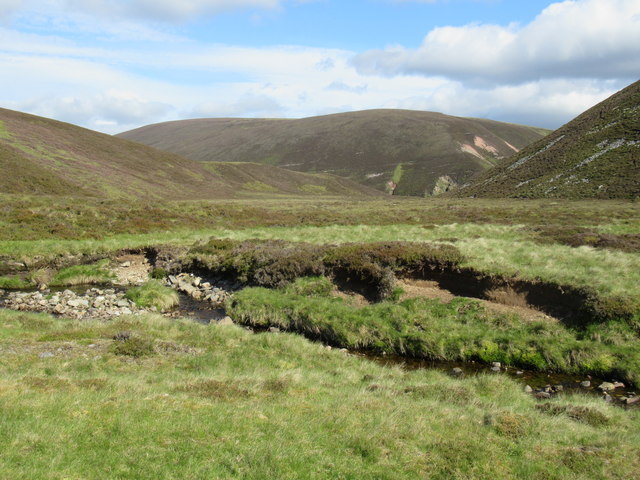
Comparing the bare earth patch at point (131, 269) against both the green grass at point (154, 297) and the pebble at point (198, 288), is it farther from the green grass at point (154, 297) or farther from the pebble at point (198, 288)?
the green grass at point (154, 297)

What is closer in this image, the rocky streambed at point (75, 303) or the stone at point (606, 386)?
the stone at point (606, 386)

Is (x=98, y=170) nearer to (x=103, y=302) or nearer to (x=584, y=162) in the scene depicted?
(x=103, y=302)

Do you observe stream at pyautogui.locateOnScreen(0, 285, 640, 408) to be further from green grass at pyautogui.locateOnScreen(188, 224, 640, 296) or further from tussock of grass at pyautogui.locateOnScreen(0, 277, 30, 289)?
tussock of grass at pyautogui.locateOnScreen(0, 277, 30, 289)

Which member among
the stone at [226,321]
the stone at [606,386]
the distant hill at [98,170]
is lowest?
the stone at [606,386]

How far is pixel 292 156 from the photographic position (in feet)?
616

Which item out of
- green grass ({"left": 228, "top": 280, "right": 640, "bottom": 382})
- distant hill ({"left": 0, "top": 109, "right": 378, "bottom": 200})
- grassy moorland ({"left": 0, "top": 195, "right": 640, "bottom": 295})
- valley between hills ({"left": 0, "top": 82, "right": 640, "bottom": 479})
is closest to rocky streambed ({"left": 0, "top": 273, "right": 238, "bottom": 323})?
valley between hills ({"left": 0, "top": 82, "right": 640, "bottom": 479})

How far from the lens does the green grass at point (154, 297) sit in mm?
21000

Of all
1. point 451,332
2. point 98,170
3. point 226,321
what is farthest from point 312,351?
point 98,170

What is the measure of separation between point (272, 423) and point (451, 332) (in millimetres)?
9752

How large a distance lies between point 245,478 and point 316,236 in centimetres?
2695

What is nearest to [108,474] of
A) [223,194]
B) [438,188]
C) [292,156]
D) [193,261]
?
[193,261]

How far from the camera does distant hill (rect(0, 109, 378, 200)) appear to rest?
59.6 metres

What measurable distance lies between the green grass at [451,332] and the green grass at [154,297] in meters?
3.61

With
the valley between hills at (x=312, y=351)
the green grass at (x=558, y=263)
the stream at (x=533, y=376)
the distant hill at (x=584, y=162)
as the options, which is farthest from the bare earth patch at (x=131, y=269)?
the distant hill at (x=584, y=162)
